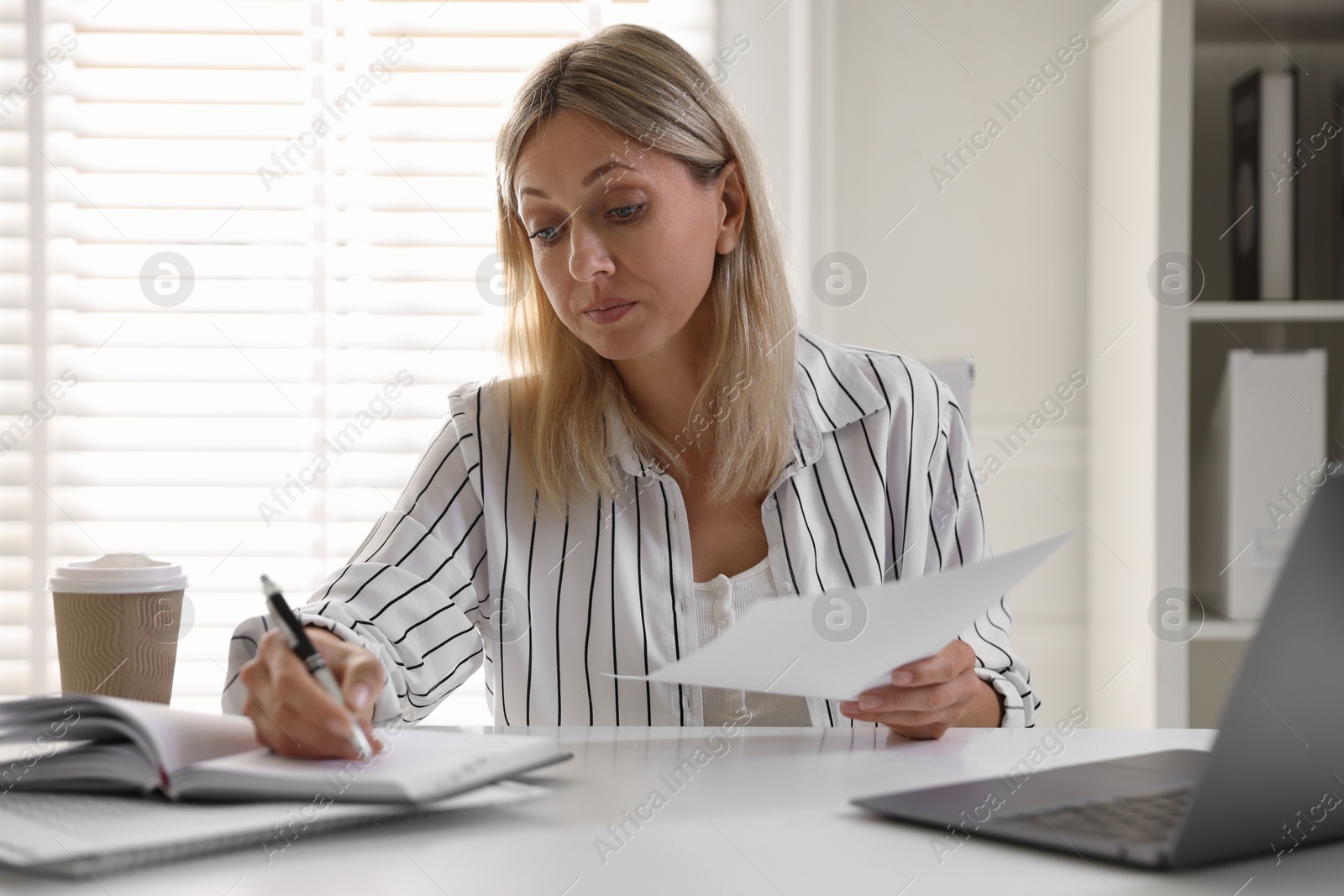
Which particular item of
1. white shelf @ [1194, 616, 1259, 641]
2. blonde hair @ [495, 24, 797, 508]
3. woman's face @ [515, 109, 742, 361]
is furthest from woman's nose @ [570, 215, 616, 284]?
white shelf @ [1194, 616, 1259, 641]

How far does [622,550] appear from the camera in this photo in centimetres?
118

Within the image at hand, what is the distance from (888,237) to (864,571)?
918 mm

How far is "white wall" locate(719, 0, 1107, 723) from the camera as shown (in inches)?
76.3

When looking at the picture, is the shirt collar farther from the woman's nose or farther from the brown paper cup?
the brown paper cup

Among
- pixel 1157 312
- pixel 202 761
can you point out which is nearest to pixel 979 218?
pixel 1157 312

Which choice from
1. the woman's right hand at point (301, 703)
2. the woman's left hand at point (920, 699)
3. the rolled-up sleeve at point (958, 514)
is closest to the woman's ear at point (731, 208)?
the rolled-up sleeve at point (958, 514)

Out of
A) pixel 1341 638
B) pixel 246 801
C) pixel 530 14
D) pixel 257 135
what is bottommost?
pixel 246 801

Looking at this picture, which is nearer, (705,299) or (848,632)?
(848,632)

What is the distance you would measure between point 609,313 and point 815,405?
27 centimetres

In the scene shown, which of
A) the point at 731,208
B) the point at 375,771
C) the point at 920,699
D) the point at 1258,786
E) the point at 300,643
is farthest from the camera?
the point at 731,208

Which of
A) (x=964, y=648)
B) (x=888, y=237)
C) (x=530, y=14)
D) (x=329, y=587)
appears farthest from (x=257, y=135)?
(x=964, y=648)

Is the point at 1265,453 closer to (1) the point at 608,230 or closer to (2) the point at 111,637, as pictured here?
(1) the point at 608,230

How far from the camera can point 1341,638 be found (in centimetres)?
48

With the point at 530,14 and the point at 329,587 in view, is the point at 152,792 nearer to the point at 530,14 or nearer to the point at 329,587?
the point at 329,587
